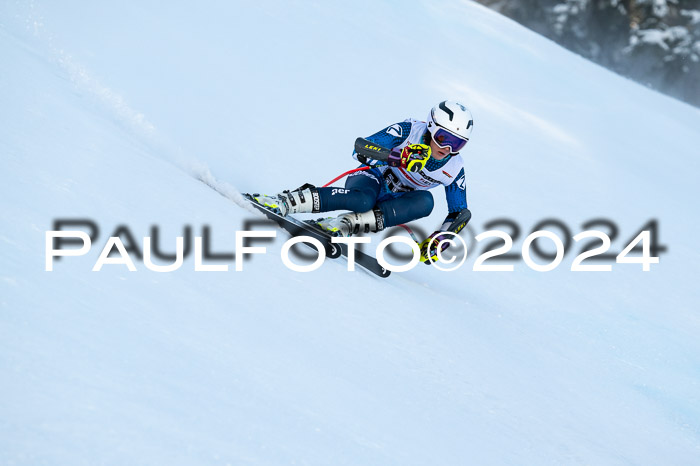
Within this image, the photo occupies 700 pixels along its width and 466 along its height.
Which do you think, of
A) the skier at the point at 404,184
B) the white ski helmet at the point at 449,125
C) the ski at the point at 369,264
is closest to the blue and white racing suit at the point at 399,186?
the skier at the point at 404,184

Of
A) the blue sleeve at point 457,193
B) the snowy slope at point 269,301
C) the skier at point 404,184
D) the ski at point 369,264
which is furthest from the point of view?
the blue sleeve at point 457,193

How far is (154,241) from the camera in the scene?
2.71 metres

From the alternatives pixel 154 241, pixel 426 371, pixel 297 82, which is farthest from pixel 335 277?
pixel 297 82

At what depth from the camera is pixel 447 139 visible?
14.6ft

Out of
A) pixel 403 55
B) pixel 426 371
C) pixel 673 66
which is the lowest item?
pixel 426 371

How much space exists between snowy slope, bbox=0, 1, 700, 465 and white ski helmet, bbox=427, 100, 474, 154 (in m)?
0.91

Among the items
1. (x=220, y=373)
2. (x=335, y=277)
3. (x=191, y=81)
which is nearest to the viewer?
(x=220, y=373)

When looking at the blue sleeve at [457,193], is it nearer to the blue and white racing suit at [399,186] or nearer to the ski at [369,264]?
the blue and white racing suit at [399,186]

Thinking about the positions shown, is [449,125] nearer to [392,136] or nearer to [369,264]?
[392,136]

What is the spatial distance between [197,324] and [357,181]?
8.45 feet

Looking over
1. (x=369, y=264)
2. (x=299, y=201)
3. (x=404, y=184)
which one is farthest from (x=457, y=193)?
(x=299, y=201)

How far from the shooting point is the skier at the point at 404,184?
4.36 m

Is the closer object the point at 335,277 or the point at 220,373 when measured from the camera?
the point at 220,373

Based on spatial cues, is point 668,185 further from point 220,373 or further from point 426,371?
point 220,373
